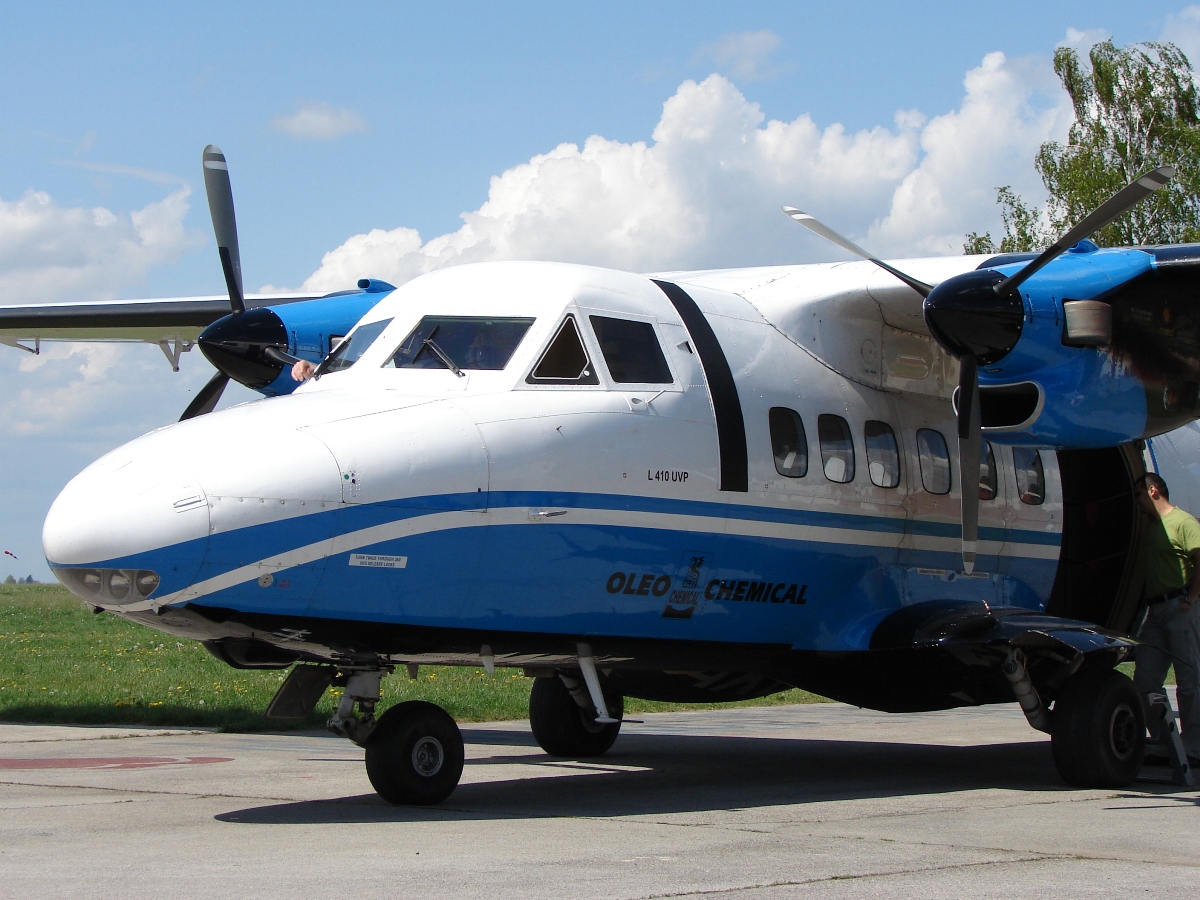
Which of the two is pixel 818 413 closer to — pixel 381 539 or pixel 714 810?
pixel 714 810

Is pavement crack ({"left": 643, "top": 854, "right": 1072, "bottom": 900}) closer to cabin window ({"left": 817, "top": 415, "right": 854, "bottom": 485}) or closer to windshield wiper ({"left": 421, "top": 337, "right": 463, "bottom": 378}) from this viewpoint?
windshield wiper ({"left": 421, "top": 337, "right": 463, "bottom": 378})

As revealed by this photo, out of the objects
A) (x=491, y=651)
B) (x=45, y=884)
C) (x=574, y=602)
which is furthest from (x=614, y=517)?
Result: (x=45, y=884)

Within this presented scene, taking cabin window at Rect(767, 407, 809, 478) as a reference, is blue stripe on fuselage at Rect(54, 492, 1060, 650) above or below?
below

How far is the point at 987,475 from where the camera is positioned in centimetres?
1125

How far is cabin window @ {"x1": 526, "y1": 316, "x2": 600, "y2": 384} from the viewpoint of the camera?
858 centimetres

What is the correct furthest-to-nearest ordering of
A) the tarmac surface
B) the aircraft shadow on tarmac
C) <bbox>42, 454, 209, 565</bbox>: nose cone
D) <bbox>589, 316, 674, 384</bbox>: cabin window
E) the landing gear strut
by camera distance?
<bbox>589, 316, 674, 384</bbox>: cabin window, the aircraft shadow on tarmac, the landing gear strut, <bbox>42, 454, 209, 565</bbox>: nose cone, the tarmac surface

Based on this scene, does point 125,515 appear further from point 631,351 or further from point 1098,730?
point 1098,730

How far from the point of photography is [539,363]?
8578 mm

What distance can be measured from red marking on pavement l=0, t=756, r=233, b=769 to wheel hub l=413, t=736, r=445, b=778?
11.0ft

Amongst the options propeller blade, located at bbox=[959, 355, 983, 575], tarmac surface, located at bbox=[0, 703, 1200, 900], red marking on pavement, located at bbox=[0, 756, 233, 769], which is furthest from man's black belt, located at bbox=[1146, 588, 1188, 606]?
red marking on pavement, located at bbox=[0, 756, 233, 769]

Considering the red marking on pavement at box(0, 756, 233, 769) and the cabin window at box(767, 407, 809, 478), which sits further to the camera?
the red marking on pavement at box(0, 756, 233, 769)

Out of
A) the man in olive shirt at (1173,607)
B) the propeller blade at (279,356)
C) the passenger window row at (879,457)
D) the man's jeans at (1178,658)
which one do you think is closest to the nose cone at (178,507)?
the passenger window row at (879,457)

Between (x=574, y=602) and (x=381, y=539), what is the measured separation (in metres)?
1.42

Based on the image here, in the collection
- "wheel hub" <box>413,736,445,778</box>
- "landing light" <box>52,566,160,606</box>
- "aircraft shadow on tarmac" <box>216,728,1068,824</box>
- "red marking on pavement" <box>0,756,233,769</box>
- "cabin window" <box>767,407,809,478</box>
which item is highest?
"cabin window" <box>767,407,809,478</box>
